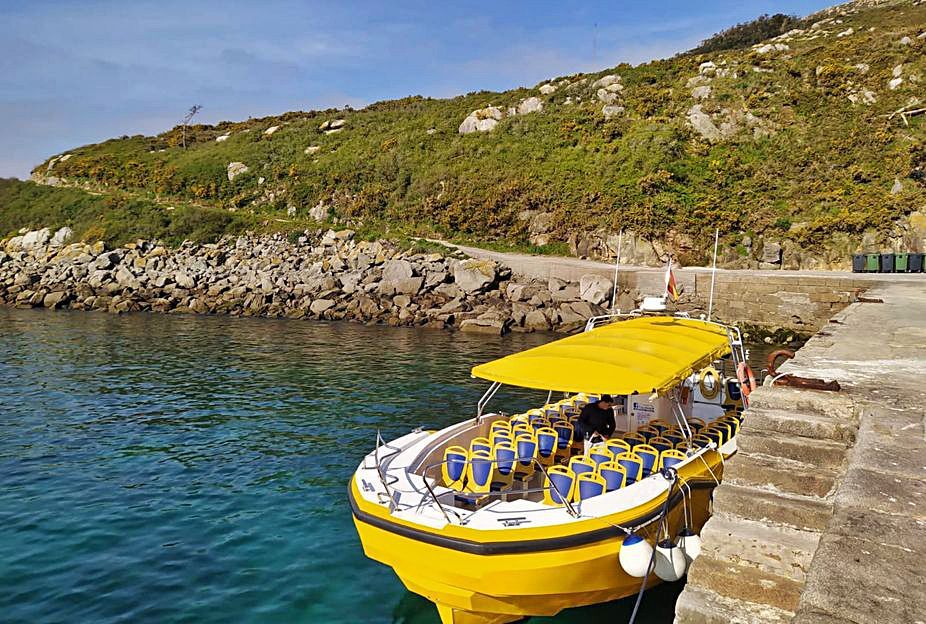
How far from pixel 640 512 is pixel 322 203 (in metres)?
47.7

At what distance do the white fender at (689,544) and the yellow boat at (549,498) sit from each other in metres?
0.01

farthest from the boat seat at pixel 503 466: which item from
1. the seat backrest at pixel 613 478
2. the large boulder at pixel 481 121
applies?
the large boulder at pixel 481 121

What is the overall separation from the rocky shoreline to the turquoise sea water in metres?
5.95

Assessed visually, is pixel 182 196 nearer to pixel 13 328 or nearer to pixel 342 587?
pixel 13 328

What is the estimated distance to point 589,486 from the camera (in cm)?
777

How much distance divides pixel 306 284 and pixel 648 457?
100 ft

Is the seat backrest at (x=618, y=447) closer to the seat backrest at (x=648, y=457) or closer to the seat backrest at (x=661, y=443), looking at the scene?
the seat backrest at (x=648, y=457)

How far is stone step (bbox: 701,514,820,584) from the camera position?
4.36m

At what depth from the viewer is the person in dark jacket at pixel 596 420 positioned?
9.86 m

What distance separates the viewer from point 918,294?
21.6 m

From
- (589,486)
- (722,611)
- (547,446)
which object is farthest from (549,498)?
(722,611)

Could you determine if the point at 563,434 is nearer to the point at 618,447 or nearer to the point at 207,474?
the point at 618,447

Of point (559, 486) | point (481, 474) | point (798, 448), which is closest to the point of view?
point (798, 448)

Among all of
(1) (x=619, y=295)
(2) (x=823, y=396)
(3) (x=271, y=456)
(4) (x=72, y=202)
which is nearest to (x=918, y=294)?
(1) (x=619, y=295)
